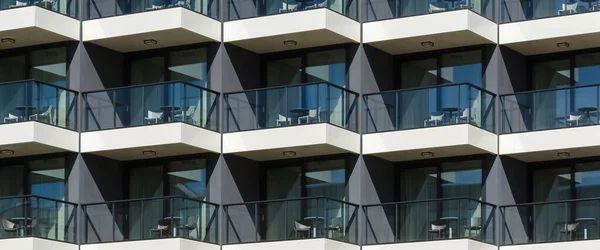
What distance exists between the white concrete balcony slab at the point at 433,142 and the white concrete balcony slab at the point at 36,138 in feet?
24.4

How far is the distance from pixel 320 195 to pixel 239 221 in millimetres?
2404

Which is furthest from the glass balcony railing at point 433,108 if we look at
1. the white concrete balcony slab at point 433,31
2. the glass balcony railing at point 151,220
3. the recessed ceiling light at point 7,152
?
the recessed ceiling light at point 7,152

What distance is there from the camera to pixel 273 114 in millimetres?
61031

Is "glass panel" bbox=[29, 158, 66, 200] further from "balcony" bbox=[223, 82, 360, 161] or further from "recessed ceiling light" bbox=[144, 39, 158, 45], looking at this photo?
"balcony" bbox=[223, 82, 360, 161]

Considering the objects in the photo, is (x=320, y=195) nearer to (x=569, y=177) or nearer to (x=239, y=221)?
(x=239, y=221)

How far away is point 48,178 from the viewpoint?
62281 mm

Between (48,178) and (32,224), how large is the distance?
318 cm

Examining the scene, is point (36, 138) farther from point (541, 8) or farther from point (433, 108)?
point (541, 8)

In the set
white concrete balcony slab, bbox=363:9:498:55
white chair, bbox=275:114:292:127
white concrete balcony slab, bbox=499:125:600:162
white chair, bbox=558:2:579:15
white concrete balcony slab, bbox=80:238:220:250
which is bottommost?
white concrete balcony slab, bbox=80:238:220:250

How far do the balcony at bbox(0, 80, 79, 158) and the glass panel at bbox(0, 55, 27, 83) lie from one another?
294 cm

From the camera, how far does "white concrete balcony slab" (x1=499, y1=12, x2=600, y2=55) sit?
60.2 meters

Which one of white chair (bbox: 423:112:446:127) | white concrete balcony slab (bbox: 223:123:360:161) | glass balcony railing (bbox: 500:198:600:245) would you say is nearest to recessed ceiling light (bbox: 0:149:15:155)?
white concrete balcony slab (bbox: 223:123:360:161)

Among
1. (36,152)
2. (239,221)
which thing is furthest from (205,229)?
(36,152)

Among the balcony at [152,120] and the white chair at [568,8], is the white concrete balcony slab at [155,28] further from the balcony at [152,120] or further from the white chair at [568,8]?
the white chair at [568,8]
